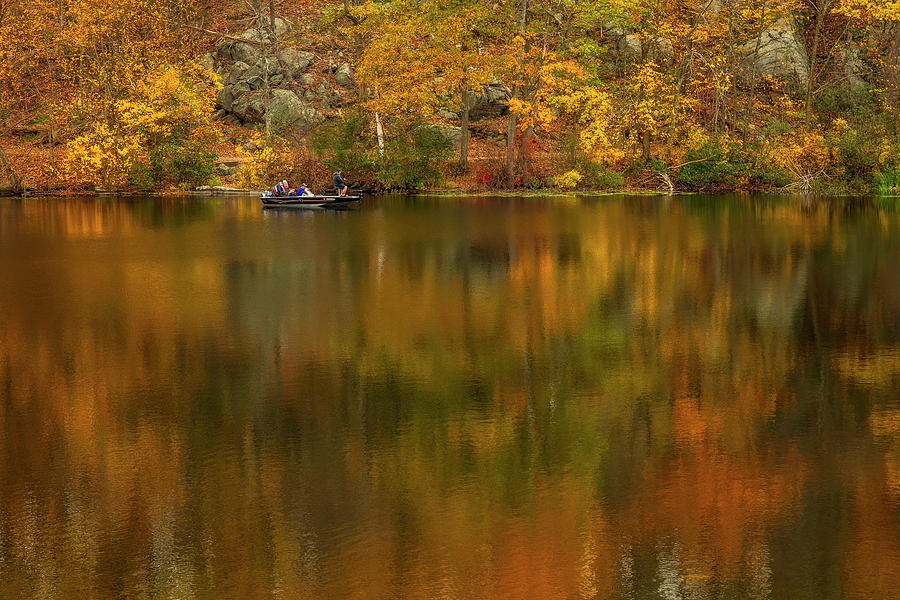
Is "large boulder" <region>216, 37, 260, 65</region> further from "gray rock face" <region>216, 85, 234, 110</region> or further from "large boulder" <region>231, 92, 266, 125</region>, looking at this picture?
"large boulder" <region>231, 92, 266, 125</region>

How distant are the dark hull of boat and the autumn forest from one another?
10176mm

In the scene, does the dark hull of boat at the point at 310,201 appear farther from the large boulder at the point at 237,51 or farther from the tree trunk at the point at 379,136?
the large boulder at the point at 237,51

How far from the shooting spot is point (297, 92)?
196 feet

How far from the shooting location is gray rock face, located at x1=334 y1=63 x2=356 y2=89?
203 feet

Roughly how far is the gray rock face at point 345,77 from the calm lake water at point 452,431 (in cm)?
3976

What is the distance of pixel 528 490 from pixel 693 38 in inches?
1818

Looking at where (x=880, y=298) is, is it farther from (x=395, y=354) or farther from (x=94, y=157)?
(x=94, y=157)

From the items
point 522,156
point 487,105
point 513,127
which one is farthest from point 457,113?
point 513,127

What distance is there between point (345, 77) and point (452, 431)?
176ft

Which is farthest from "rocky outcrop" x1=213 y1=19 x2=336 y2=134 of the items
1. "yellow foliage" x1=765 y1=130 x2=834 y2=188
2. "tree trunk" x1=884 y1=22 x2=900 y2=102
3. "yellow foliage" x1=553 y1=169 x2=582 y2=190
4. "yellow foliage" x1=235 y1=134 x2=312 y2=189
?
"tree trunk" x1=884 y1=22 x2=900 y2=102

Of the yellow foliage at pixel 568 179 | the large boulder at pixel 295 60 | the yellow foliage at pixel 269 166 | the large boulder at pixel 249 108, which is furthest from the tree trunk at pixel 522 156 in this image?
the large boulder at pixel 295 60

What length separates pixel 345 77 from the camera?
62.1 meters

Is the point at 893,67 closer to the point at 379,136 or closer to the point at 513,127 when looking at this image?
the point at 513,127

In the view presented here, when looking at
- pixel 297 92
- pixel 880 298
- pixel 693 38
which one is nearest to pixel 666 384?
pixel 880 298
